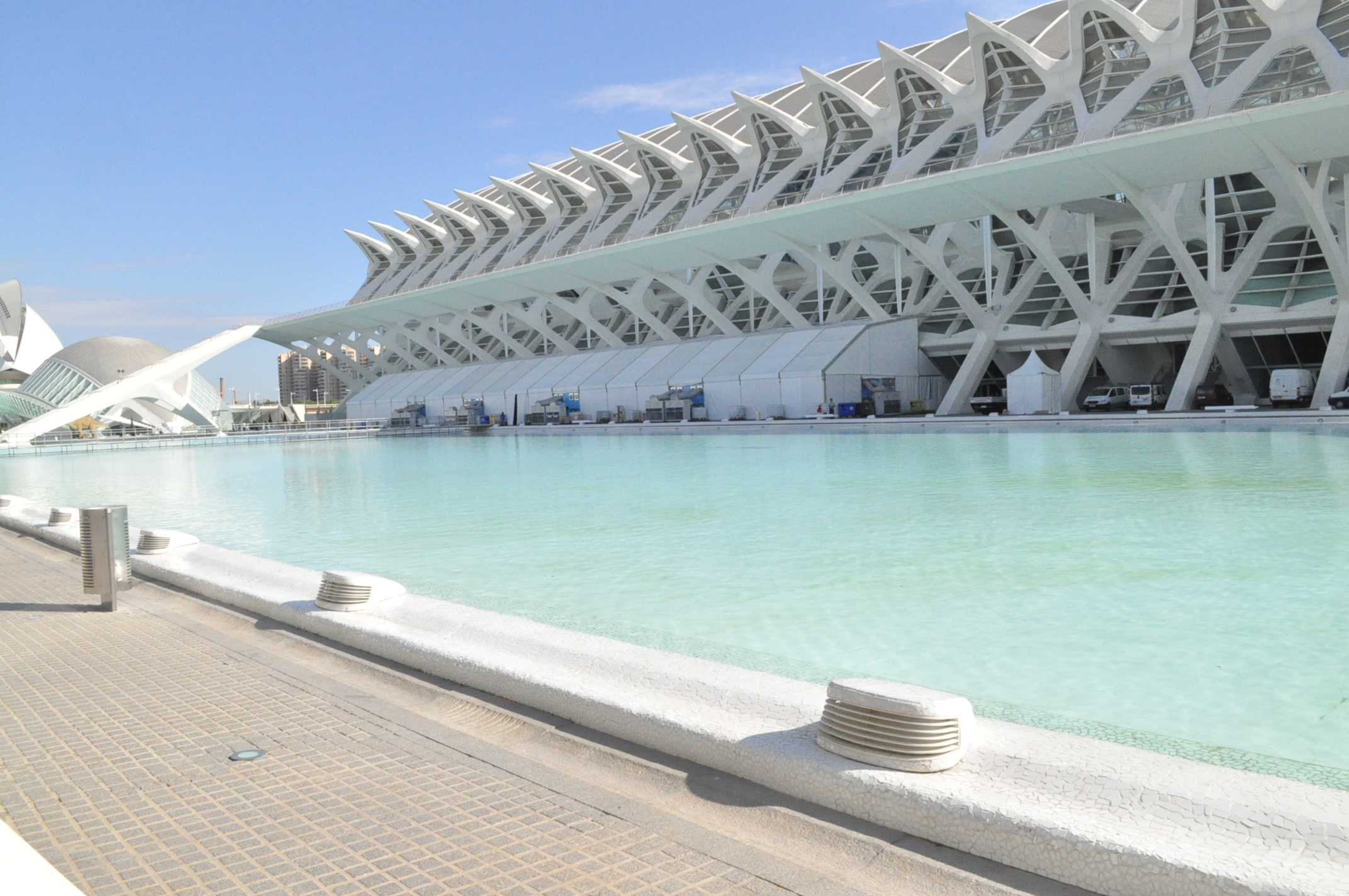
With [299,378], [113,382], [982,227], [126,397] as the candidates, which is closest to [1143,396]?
[982,227]

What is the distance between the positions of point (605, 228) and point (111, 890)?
42.2m

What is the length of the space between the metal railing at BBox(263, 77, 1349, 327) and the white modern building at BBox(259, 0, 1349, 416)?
7.0 inches

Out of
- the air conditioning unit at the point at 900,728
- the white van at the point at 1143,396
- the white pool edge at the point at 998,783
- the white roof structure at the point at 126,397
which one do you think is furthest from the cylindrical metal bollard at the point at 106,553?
the white roof structure at the point at 126,397

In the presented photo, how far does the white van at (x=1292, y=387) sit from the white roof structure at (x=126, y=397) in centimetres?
4045

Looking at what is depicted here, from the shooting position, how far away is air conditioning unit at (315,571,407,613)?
16.5 feet

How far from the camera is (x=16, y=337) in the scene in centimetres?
7075

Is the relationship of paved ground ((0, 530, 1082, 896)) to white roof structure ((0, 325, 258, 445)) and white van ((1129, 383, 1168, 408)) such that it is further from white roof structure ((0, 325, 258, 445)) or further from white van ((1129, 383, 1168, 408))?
white roof structure ((0, 325, 258, 445))

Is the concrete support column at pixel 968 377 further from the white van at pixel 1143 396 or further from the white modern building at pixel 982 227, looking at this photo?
the white van at pixel 1143 396

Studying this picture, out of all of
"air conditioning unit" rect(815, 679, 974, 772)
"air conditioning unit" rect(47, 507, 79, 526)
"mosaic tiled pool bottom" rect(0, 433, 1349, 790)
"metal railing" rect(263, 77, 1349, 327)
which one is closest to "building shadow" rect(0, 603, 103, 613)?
"mosaic tiled pool bottom" rect(0, 433, 1349, 790)

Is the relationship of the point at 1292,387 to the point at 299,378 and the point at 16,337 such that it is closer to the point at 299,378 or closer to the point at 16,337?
the point at 16,337

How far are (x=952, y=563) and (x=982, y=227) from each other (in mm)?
28413

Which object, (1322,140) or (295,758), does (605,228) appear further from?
(295,758)

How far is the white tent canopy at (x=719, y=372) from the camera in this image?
32344 millimetres

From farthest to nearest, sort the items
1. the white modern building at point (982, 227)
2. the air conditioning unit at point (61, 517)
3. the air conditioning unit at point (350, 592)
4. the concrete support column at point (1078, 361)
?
the concrete support column at point (1078, 361)
the white modern building at point (982, 227)
the air conditioning unit at point (61, 517)
the air conditioning unit at point (350, 592)
